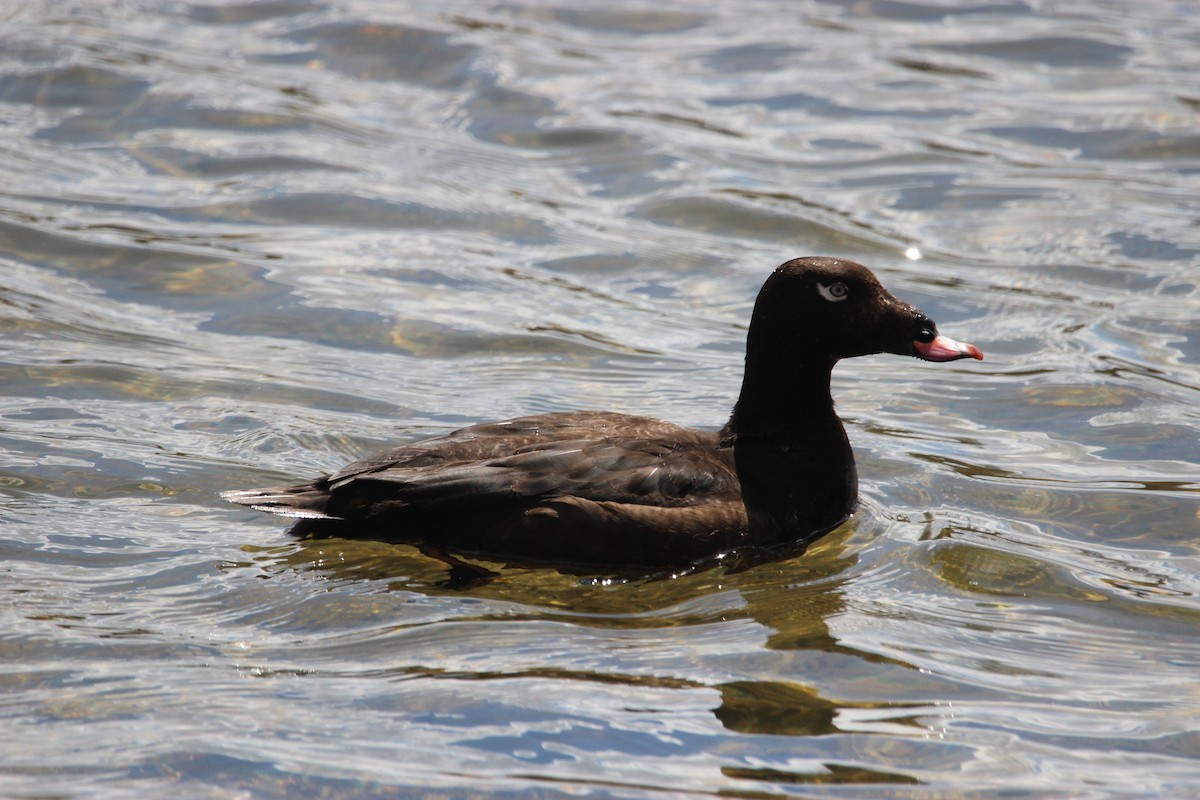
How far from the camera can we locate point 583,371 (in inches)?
375

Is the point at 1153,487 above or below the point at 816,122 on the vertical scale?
below

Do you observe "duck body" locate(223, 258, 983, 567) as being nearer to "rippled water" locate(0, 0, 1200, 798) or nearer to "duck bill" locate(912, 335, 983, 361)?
"duck bill" locate(912, 335, 983, 361)

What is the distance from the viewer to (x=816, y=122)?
47.1 ft

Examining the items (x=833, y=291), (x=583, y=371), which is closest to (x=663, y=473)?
(x=833, y=291)

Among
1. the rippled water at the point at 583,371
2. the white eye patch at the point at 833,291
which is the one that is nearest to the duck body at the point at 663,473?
the white eye patch at the point at 833,291

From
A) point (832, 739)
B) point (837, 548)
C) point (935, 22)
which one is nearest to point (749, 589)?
point (837, 548)

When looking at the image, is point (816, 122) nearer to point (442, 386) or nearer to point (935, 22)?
point (935, 22)

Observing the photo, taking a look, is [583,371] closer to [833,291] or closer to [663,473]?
[833,291]

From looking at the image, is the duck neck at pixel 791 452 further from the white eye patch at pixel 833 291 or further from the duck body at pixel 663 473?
the white eye patch at pixel 833 291

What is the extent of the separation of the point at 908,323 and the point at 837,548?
1173 mm

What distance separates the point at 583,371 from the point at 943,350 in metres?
2.82

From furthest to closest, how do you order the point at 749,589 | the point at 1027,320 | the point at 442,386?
the point at 1027,320, the point at 442,386, the point at 749,589

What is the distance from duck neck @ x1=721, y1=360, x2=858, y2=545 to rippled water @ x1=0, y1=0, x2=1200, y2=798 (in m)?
0.19

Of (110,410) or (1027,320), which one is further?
(1027,320)
